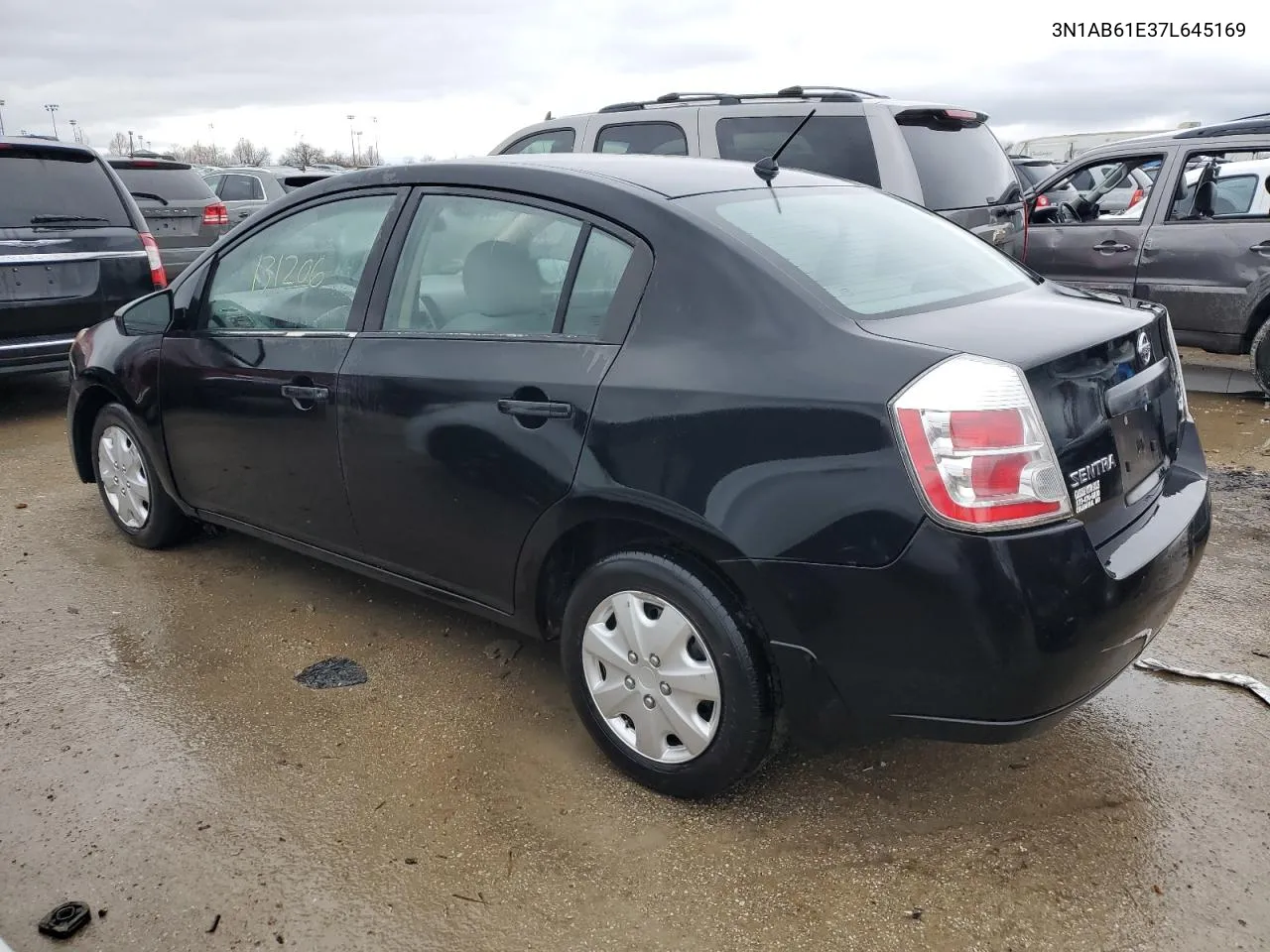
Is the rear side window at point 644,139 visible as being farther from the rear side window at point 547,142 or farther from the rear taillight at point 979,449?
the rear taillight at point 979,449

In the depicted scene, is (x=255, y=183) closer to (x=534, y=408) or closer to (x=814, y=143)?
(x=814, y=143)

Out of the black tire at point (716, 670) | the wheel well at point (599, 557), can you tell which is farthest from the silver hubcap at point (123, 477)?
the black tire at point (716, 670)

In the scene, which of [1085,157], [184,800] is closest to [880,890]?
[184,800]

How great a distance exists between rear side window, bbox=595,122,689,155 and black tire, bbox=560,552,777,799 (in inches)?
189

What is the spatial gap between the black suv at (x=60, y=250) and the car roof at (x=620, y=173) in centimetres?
391

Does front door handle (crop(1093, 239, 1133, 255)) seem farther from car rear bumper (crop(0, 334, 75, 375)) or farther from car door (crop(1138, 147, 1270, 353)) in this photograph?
Answer: car rear bumper (crop(0, 334, 75, 375))

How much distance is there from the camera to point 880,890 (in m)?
2.42

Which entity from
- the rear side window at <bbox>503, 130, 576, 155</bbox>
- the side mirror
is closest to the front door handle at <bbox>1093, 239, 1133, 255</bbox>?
the rear side window at <bbox>503, 130, 576, 155</bbox>

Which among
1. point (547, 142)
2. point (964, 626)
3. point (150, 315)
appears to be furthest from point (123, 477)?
point (547, 142)

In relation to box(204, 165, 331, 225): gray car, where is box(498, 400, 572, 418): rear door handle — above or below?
below

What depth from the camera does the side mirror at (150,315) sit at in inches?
161

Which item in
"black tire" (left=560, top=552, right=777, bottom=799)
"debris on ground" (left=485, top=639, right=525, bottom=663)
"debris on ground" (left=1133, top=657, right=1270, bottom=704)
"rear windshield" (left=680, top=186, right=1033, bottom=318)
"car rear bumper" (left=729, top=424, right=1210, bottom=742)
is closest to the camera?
"car rear bumper" (left=729, top=424, right=1210, bottom=742)

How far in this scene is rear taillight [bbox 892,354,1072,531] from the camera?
2189 millimetres

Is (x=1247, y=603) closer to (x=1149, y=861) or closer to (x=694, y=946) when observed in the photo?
(x=1149, y=861)
